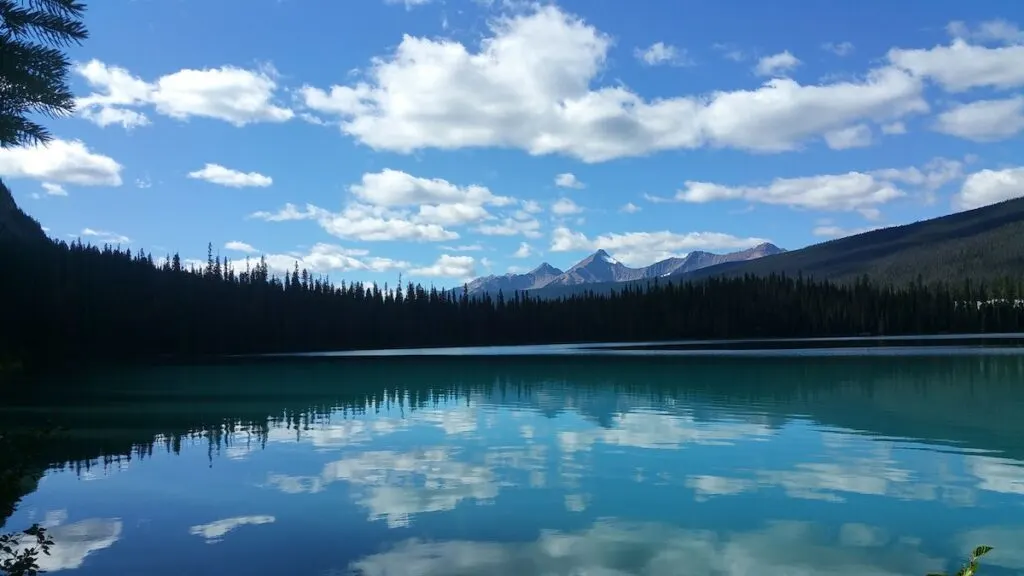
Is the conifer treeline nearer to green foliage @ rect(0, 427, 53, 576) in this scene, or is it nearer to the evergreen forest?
the evergreen forest

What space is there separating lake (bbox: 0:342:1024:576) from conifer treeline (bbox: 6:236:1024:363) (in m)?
98.2

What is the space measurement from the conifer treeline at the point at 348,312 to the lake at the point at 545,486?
322 feet

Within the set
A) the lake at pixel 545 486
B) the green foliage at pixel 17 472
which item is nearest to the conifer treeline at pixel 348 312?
the lake at pixel 545 486

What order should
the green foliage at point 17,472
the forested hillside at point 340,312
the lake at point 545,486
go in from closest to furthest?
the green foliage at point 17,472
the lake at point 545,486
the forested hillside at point 340,312

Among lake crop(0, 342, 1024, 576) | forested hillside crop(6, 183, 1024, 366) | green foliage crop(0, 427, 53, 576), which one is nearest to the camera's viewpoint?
green foliage crop(0, 427, 53, 576)

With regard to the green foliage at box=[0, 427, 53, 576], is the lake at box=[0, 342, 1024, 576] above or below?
below

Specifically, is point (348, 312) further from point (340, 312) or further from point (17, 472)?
point (17, 472)

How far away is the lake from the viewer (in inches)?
595

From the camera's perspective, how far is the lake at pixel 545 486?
49.6 feet

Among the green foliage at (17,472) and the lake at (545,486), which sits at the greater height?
the green foliage at (17,472)

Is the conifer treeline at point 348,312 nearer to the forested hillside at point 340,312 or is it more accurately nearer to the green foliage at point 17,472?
the forested hillside at point 340,312

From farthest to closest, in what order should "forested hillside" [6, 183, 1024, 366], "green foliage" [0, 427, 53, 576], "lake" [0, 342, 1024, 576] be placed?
"forested hillside" [6, 183, 1024, 366], "lake" [0, 342, 1024, 576], "green foliage" [0, 427, 53, 576]

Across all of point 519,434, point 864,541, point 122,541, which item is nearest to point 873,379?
point 519,434

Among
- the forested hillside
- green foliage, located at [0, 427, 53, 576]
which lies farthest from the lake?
the forested hillside
